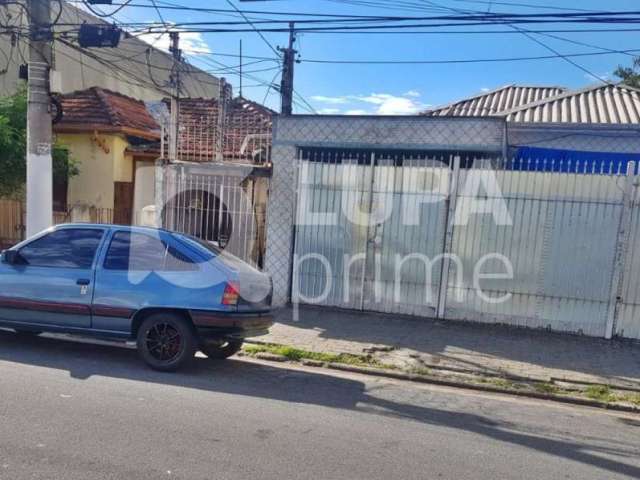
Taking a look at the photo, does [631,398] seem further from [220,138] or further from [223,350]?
[220,138]

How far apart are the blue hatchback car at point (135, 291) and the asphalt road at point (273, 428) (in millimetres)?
398

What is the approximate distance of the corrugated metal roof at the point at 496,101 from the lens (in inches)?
507

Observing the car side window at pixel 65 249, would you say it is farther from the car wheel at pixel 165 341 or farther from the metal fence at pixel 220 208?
the metal fence at pixel 220 208

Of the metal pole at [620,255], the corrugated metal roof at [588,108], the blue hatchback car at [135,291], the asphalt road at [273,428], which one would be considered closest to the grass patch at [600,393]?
the asphalt road at [273,428]

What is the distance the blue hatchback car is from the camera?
18.4 ft

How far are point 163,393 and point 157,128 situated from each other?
1241 centimetres

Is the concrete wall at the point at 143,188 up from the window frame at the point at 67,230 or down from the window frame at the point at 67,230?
up

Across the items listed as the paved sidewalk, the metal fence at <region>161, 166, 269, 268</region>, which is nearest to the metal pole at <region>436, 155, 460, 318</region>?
the paved sidewalk

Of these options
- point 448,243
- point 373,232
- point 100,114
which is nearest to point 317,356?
point 373,232

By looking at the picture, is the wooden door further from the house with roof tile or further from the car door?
the car door

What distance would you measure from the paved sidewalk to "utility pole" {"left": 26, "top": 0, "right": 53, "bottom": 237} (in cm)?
417

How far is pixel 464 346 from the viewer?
24.4ft

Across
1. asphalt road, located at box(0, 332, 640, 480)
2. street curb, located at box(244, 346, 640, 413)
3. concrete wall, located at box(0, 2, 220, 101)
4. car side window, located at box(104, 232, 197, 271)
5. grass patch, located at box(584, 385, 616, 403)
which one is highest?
concrete wall, located at box(0, 2, 220, 101)

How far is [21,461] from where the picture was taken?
341 centimetres
